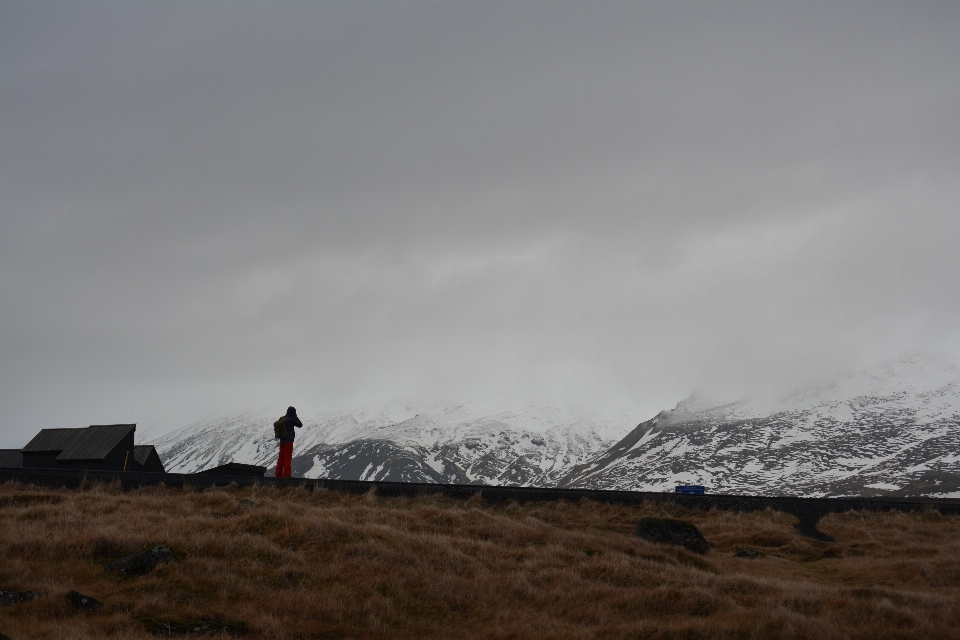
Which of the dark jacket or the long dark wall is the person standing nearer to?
the dark jacket

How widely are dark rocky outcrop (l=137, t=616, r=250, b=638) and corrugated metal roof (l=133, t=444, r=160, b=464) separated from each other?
126 ft

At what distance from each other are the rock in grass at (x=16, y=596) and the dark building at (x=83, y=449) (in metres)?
33.4

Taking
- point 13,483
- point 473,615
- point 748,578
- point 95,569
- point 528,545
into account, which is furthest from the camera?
point 13,483

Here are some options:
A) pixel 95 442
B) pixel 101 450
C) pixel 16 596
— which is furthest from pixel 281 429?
pixel 95 442

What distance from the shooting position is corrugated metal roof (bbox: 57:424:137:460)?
42.8 m

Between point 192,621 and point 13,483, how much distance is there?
66.0ft

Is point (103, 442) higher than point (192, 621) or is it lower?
higher

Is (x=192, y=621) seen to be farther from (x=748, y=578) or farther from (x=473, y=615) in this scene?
(x=748, y=578)

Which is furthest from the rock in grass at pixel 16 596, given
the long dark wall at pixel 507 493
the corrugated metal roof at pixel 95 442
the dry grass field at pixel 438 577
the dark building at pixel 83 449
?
the corrugated metal roof at pixel 95 442

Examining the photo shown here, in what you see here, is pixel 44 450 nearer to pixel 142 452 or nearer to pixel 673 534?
pixel 142 452

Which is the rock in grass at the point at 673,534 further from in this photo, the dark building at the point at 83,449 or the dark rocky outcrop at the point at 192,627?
the dark building at the point at 83,449

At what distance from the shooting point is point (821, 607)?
13.0 metres

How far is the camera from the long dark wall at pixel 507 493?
27.0 metres

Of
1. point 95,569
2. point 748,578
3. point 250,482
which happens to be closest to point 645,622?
point 748,578
